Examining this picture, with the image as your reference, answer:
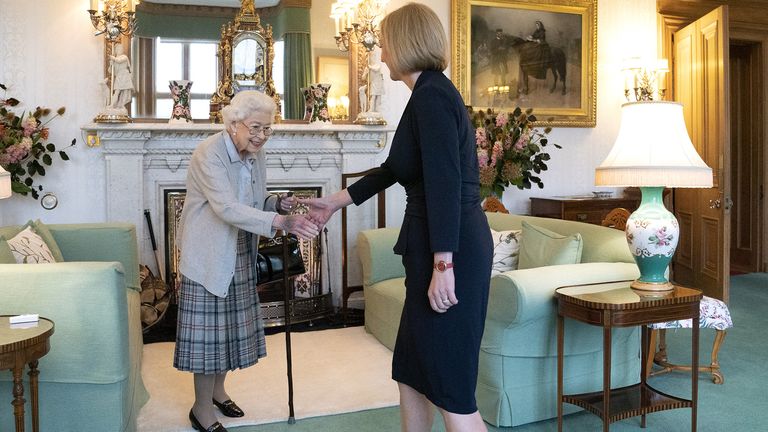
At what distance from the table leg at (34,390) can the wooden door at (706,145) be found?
5.12 meters

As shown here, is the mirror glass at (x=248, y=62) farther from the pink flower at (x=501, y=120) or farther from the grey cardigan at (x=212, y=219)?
the grey cardigan at (x=212, y=219)

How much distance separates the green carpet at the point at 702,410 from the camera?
3.05m

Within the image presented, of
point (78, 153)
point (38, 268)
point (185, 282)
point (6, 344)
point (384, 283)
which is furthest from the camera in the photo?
point (78, 153)

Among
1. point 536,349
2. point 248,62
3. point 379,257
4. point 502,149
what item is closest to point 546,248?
point 536,349

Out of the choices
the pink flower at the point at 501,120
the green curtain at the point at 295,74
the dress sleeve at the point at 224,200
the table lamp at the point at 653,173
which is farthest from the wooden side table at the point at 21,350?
the pink flower at the point at 501,120

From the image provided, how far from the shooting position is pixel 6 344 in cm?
212

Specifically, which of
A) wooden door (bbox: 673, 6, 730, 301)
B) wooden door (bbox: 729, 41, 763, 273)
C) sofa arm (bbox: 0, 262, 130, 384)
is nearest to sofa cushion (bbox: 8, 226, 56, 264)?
sofa arm (bbox: 0, 262, 130, 384)

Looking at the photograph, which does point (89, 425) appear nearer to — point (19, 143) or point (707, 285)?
point (19, 143)

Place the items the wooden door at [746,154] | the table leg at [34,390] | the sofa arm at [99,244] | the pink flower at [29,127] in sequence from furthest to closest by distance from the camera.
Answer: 1. the wooden door at [746,154]
2. the pink flower at [29,127]
3. the sofa arm at [99,244]
4. the table leg at [34,390]

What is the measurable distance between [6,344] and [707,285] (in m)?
5.58

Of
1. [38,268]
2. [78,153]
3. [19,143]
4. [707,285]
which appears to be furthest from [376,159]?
[38,268]

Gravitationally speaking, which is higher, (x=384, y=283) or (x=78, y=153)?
(x=78, y=153)

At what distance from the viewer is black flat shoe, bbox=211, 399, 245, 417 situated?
3205 millimetres

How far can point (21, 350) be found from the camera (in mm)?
2158
